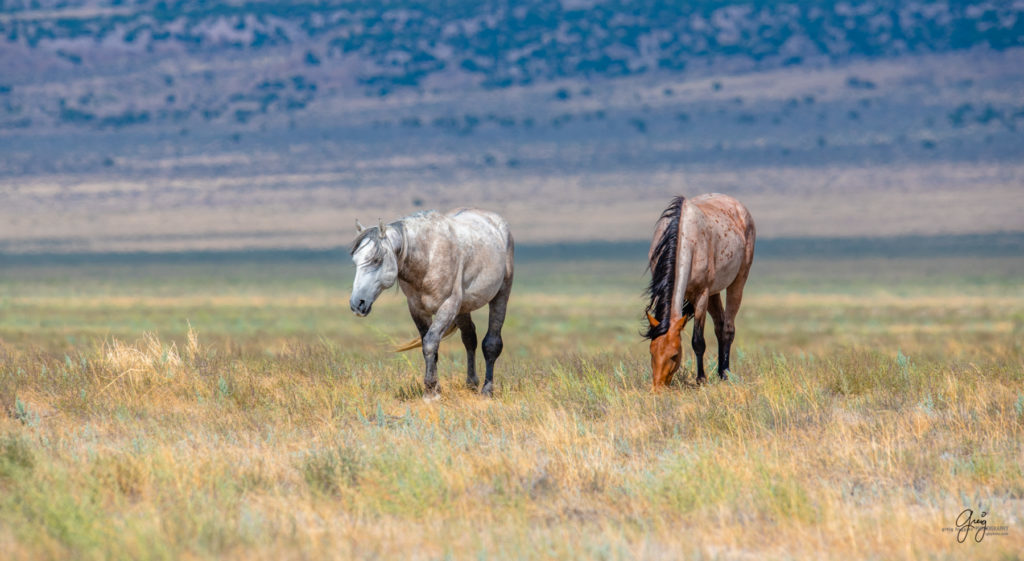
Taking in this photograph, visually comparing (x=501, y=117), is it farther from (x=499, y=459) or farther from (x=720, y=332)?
(x=499, y=459)

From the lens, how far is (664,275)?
10.6 m

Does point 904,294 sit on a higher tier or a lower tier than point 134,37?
lower

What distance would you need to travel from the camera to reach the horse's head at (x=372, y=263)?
Answer: 942 centimetres

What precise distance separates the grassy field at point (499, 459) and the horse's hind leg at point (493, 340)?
244mm

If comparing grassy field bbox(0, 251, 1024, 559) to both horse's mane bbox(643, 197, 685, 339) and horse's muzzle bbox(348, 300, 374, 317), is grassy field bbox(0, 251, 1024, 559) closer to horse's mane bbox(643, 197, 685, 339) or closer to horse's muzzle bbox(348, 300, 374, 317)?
Answer: horse's mane bbox(643, 197, 685, 339)

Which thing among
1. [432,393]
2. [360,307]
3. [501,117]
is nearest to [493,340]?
[432,393]

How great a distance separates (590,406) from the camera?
966 centimetres

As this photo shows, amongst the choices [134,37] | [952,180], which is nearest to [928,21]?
[952,180]

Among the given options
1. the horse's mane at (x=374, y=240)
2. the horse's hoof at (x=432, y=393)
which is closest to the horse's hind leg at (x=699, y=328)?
the horse's hoof at (x=432, y=393)

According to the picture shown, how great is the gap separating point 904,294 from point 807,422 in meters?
44.5

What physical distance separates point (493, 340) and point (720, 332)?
260 centimetres

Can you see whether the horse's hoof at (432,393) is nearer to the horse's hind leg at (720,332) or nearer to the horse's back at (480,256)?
the horse's back at (480,256)

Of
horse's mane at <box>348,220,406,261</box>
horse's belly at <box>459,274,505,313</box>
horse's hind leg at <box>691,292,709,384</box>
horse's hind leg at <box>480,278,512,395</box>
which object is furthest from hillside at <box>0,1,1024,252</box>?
horse's mane at <box>348,220,406,261</box>

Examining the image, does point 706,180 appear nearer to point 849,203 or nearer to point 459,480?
point 849,203
